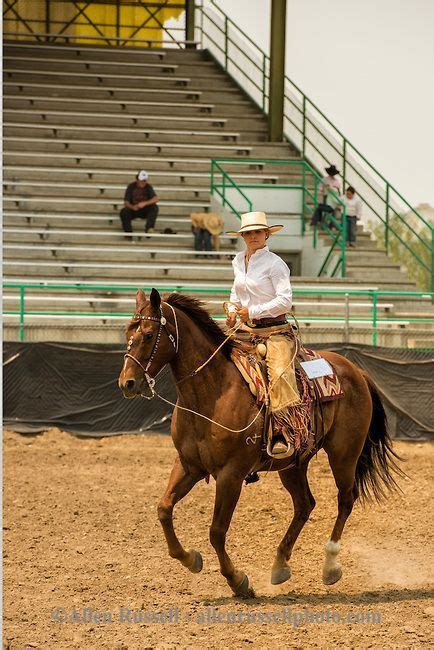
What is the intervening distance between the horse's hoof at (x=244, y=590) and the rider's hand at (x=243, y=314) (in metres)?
1.56

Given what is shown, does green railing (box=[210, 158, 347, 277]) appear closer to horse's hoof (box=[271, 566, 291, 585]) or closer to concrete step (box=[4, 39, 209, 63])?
concrete step (box=[4, 39, 209, 63])

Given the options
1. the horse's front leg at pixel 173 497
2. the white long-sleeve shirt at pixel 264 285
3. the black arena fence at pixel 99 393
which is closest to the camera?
the horse's front leg at pixel 173 497

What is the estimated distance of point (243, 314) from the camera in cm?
682

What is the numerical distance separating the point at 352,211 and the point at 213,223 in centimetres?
308

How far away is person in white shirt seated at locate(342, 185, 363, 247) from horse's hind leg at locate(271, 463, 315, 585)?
49.2 ft

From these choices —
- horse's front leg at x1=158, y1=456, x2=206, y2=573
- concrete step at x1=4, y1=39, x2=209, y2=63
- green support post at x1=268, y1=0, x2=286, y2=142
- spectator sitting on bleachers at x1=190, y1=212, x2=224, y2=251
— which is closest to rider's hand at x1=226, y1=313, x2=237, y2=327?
horse's front leg at x1=158, y1=456, x2=206, y2=573

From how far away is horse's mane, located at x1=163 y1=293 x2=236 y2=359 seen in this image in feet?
21.9

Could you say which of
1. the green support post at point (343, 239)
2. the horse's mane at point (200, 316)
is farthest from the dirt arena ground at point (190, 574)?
the green support post at point (343, 239)

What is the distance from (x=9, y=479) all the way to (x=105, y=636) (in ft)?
17.4

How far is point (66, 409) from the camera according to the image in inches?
551

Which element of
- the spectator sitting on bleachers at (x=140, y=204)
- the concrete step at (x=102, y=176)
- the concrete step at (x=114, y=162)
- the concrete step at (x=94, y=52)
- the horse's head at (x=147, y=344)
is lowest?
the horse's head at (x=147, y=344)

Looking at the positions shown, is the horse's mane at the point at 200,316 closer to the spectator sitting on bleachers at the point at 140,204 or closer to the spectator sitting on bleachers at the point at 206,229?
the spectator sitting on bleachers at the point at 206,229

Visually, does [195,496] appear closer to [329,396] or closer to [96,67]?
[329,396]

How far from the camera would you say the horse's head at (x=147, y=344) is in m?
6.12
